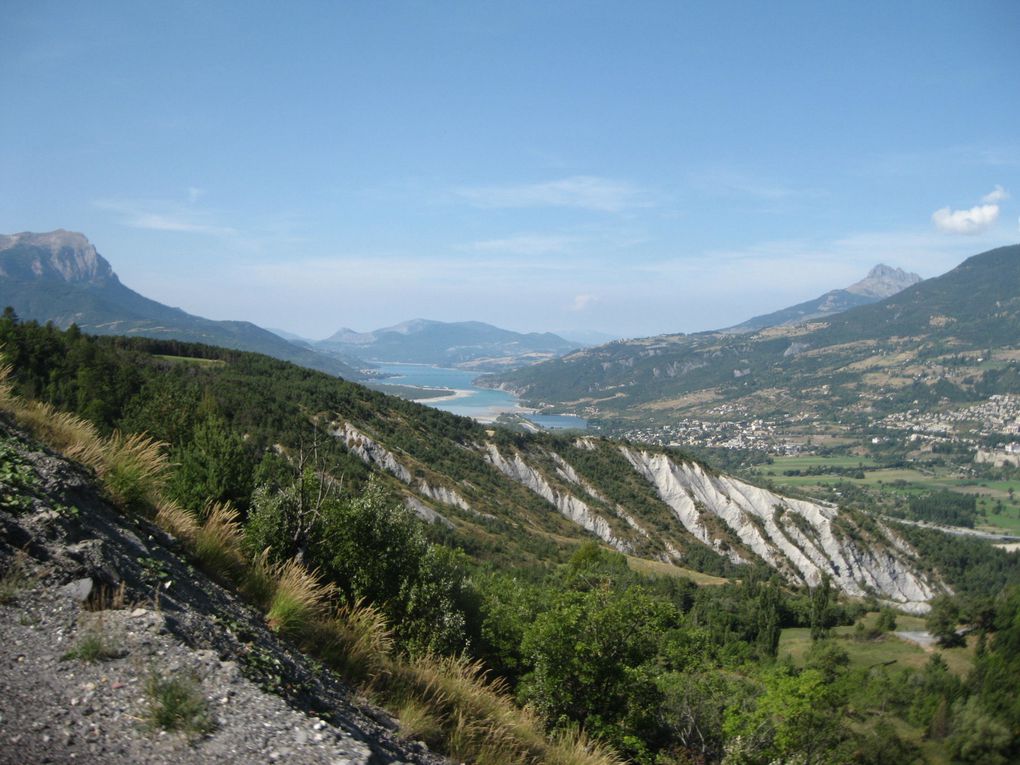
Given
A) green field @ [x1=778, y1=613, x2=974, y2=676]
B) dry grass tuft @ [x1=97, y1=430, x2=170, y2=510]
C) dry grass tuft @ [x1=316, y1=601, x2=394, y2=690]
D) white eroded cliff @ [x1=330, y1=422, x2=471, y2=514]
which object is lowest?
green field @ [x1=778, y1=613, x2=974, y2=676]

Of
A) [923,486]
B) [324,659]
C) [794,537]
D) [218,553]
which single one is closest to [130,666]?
[324,659]

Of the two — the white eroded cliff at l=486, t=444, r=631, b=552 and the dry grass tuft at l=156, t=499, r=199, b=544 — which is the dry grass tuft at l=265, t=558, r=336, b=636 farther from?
the white eroded cliff at l=486, t=444, r=631, b=552

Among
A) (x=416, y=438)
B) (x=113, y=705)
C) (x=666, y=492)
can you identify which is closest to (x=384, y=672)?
(x=113, y=705)

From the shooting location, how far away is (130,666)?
4668 mm

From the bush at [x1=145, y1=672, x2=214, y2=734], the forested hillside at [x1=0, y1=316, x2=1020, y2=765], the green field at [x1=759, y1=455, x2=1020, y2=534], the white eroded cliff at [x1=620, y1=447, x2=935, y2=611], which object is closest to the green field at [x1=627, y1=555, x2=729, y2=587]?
the forested hillside at [x1=0, y1=316, x2=1020, y2=765]

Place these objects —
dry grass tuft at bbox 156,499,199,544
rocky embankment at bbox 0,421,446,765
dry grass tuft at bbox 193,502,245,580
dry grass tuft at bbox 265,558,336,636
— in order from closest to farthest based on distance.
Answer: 1. rocky embankment at bbox 0,421,446,765
2. dry grass tuft at bbox 265,558,336,636
3. dry grass tuft at bbox 193,502,245,580
4. dry grass tuft at bbox 156,499,199,544

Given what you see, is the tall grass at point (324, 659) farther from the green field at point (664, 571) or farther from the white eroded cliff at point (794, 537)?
the white eroded cliff at point (794, 537)

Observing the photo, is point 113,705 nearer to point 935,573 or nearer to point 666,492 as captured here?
point 666,492

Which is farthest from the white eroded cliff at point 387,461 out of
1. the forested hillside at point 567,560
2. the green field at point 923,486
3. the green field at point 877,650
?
the green field at point 923,486

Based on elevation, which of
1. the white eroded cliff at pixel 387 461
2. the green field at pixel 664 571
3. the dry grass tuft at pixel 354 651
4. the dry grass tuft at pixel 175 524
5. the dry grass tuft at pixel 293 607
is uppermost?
the dry grass tuft at pixel 175 524

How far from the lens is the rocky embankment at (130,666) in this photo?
161 inches

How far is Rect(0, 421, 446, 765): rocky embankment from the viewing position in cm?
409

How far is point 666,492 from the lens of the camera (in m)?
115

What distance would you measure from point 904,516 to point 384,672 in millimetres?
182150
